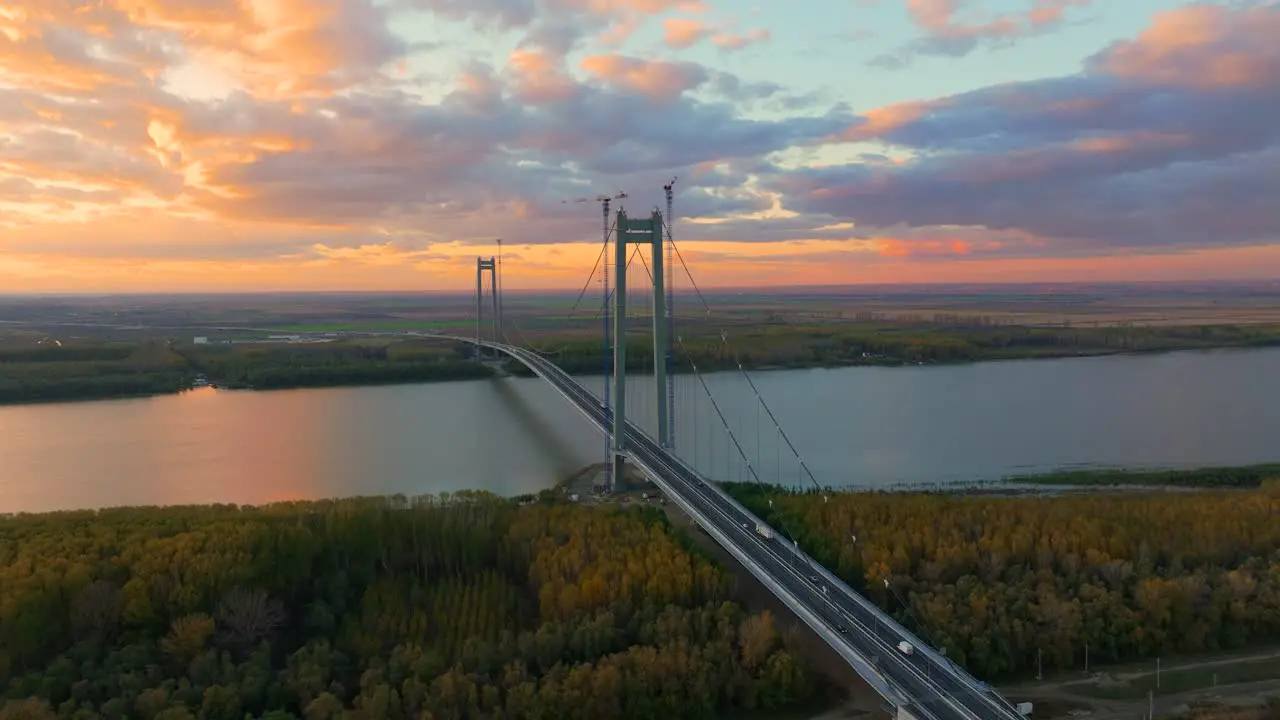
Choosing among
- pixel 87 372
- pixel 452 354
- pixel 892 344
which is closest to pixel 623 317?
pixel 452 354

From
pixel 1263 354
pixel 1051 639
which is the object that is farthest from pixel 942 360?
pixel 1051 639

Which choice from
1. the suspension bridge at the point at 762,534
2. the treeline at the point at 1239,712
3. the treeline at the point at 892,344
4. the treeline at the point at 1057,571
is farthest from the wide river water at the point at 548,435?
the treeline at the point at 1239,712

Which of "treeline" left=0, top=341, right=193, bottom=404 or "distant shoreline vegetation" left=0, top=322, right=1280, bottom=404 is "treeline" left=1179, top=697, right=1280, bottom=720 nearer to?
"distant shoreline vegetation" left=0, top=322, right=1280, bottom=404

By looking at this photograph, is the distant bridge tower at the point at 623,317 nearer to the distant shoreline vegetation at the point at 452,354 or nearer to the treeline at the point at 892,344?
the distant shoreline vegetation at the point at 452,354

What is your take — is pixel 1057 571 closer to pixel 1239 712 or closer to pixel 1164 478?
pixel 1239 712

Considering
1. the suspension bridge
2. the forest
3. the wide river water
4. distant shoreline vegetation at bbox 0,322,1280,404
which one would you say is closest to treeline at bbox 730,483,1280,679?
the suspension bridge

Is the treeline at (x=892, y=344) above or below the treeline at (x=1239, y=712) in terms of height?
above
